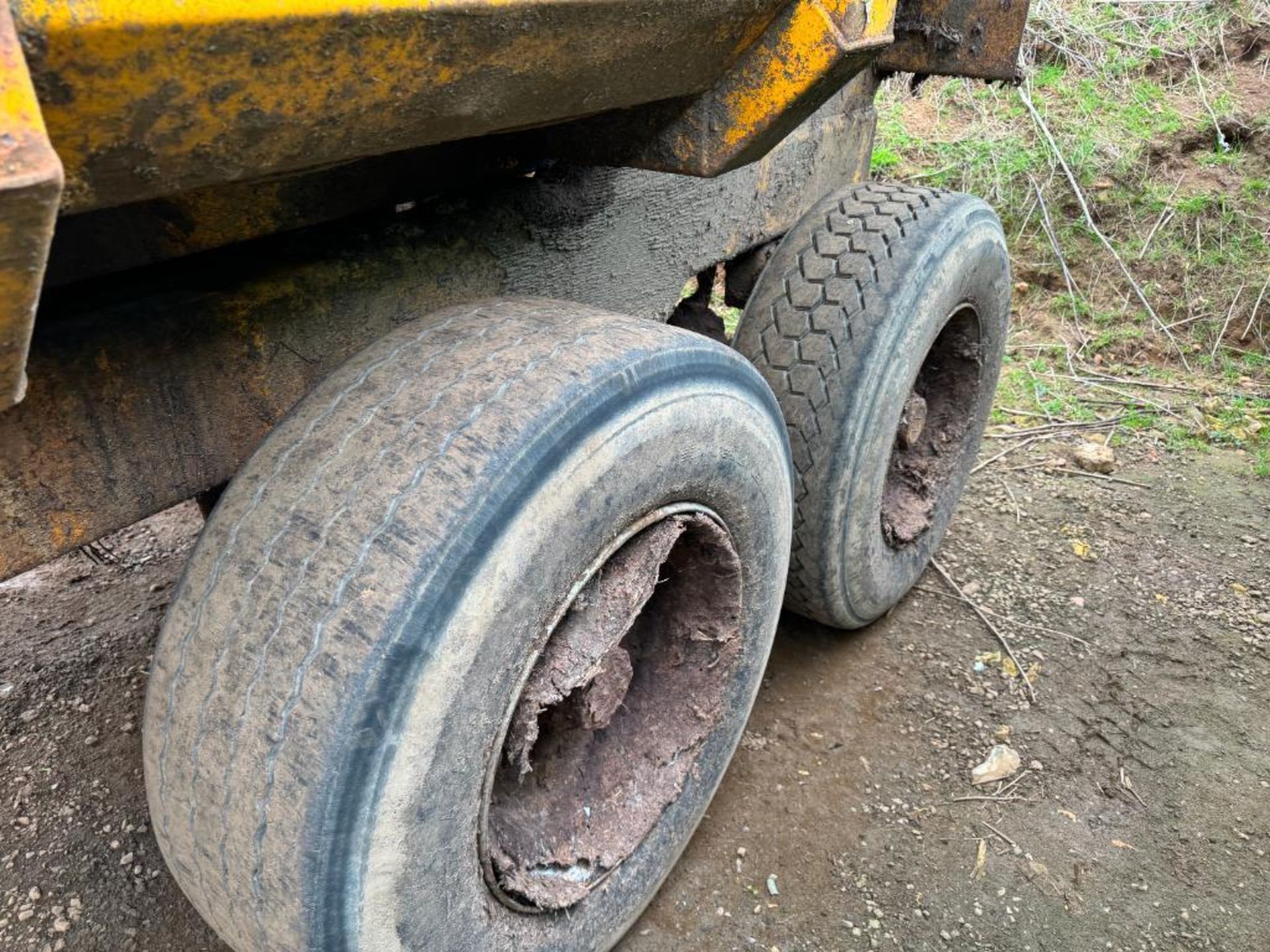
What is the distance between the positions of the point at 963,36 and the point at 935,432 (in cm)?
106

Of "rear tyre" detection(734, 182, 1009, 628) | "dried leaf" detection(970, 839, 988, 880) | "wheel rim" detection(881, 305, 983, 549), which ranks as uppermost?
"rear tyre" detection(734, 182, 1009, 628)

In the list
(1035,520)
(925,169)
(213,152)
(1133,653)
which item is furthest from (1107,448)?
(213,152)

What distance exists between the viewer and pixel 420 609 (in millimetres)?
1043

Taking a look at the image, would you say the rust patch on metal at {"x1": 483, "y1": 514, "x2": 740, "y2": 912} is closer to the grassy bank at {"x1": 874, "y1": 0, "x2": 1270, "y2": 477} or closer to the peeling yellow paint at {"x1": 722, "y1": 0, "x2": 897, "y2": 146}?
the peeling yellow paint at {"x1": 722, "y1": 0, "x2": 897, "y2": 146}

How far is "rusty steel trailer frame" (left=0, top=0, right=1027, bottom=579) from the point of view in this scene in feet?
2.21

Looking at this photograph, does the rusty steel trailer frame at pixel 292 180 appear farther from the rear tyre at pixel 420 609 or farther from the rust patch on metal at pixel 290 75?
the rear tyre at pixel 420 609

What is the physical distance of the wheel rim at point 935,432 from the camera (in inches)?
103

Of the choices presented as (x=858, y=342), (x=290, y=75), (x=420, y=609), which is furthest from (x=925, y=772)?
(x=290, y=75)

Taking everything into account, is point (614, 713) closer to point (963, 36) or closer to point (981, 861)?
point (981, 861)

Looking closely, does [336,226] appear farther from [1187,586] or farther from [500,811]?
[1187,586]

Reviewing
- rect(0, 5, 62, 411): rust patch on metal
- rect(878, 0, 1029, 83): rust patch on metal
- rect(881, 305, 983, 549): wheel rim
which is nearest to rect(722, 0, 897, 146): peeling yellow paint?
rect(0, 5, 62, 411): rust patch on metal

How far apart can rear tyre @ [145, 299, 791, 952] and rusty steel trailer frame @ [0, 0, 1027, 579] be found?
15cm

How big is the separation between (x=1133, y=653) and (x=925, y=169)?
353cm

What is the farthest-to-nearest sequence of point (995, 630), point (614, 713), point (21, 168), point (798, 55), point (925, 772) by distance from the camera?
point (995, 630) < point (925, 772) < point (614, 713) < point (798, 55) < point (21, 168)
